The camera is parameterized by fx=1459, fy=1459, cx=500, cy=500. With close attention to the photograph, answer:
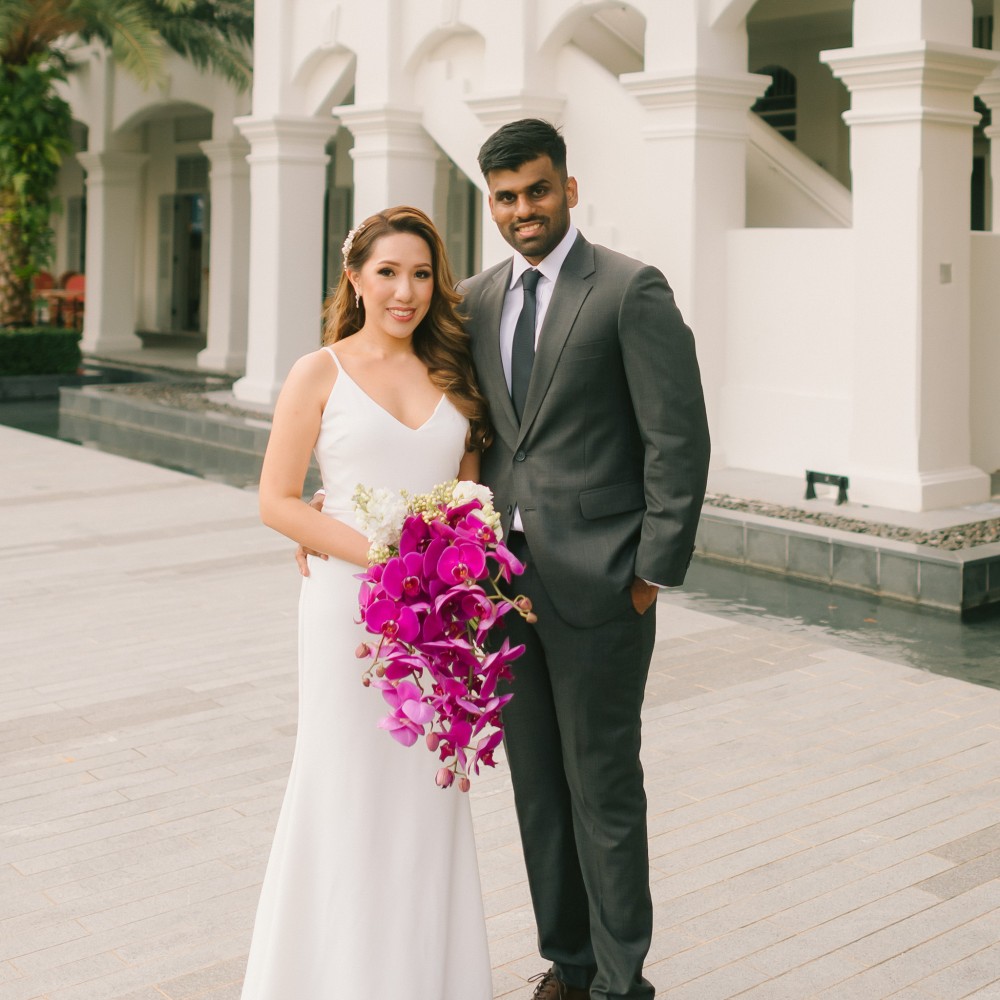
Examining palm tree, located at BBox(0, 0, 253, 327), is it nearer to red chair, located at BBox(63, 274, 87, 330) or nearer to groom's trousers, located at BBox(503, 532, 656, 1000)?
red chair, located at BBox(63, 274, 87, 330)

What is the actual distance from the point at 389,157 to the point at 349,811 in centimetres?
1069

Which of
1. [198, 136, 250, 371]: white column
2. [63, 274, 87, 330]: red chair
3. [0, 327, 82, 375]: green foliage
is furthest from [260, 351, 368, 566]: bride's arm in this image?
[63, 274, 87, 330]: red chair

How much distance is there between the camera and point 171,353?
21094 mm

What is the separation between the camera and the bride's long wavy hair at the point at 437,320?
2.99 meters

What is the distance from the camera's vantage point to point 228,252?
19.3 metres

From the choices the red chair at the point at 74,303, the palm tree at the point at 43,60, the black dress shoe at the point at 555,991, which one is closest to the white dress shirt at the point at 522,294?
the black dress shoe at the point at 555,991

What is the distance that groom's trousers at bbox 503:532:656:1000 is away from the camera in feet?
9.66

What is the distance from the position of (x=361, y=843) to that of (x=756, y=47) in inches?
598

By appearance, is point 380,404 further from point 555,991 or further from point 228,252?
point 228,252

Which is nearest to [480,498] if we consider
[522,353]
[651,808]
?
[522,353]

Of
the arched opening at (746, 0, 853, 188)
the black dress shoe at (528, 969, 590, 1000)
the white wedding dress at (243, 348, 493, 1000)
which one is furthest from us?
the arched opening at (746, 0, 853, 188)

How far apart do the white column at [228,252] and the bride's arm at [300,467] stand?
53.2 ft

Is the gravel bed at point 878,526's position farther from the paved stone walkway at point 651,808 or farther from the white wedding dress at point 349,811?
the white wedding dress at point 349,811

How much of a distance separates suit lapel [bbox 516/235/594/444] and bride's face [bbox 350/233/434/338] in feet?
0.86
